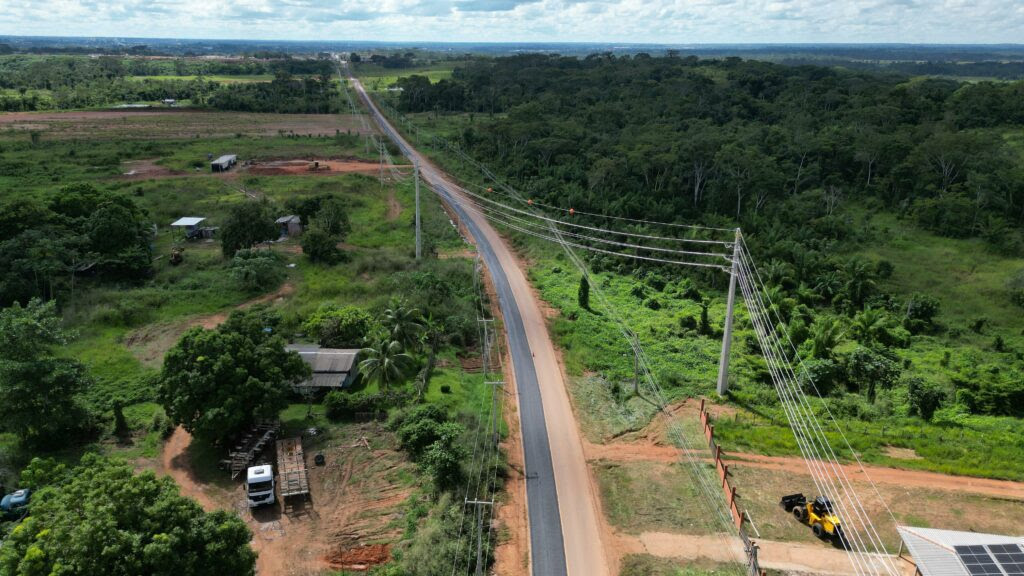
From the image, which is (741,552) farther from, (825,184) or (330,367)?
(825,184)

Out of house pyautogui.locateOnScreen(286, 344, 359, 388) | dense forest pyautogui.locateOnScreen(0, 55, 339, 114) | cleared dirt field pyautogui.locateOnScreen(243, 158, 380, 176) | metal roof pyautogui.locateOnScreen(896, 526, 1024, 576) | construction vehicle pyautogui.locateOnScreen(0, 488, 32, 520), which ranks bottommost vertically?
construction vehicle pyautogui.locateOnScreen(0, 488, 32, 520)

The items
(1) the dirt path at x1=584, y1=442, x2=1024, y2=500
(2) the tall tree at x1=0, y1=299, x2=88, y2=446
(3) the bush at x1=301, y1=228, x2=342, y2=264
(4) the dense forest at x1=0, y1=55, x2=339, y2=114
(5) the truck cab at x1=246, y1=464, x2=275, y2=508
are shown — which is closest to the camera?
(5) the truck cab at x1=246, y1=464, x2=275, y2=508

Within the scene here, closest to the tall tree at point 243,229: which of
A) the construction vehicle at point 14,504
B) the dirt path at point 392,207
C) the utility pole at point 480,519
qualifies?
the dirt path at point 392,207

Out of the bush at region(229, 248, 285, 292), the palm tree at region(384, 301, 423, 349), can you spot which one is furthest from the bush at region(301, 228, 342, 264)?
the palm tree at region(384, 301, 423, 349)

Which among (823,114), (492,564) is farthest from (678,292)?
(823,114)

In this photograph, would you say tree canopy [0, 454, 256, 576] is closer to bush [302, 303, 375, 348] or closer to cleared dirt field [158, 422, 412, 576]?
cleared dirt field [158, 422, 412, 576]

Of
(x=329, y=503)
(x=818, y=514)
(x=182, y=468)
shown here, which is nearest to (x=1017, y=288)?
(x=818, y=514)

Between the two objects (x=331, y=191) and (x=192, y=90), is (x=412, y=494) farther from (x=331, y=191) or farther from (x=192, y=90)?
(x=192, y=90)
